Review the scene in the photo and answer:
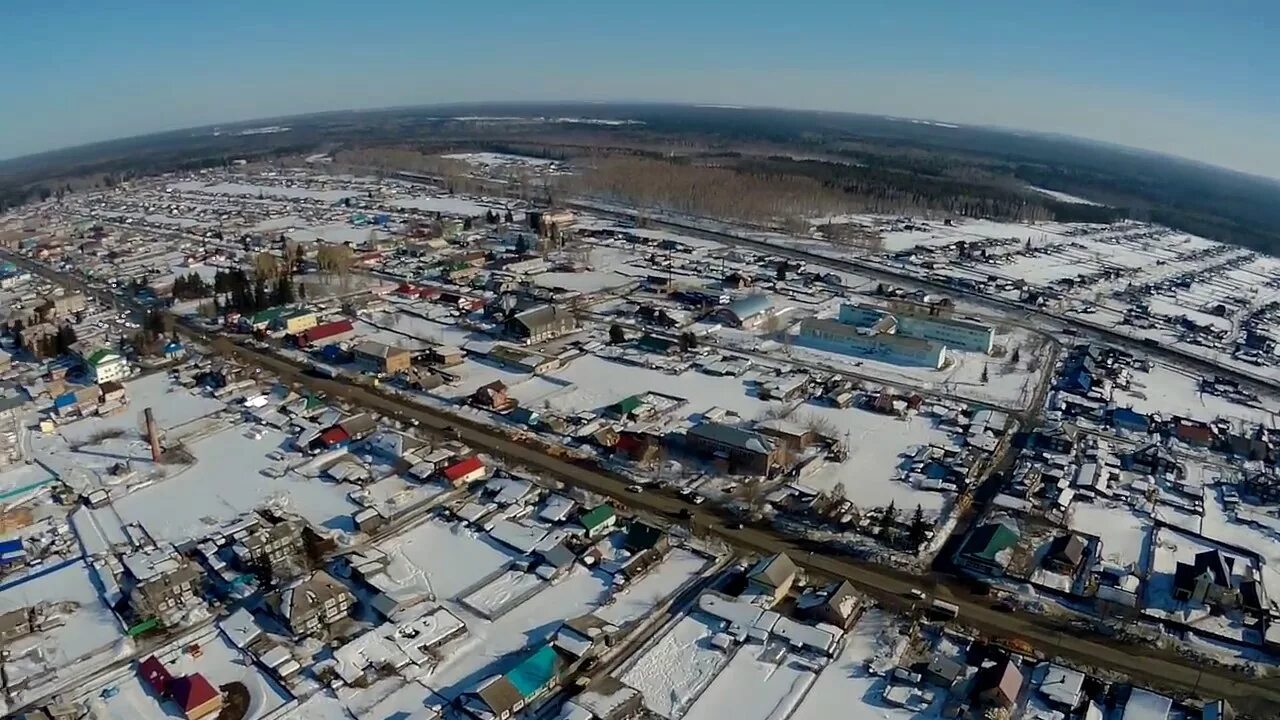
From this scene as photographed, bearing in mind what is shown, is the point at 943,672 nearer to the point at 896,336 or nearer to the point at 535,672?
the point at 535,672

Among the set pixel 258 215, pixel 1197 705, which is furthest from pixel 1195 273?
pixel 258 215

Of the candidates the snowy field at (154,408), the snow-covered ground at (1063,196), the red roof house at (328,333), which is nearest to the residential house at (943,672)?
the snowy field at (154,408)

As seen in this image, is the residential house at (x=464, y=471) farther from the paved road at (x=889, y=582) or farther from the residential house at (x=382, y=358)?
the residential house at (x=382, y=358)

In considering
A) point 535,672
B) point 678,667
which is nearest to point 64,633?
point 535,672

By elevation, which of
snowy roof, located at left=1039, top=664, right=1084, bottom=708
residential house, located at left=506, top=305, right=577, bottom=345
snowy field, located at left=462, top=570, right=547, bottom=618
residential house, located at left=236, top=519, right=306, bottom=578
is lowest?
snowy roof, located at left=1039, top=664, right=1084, bottom=708

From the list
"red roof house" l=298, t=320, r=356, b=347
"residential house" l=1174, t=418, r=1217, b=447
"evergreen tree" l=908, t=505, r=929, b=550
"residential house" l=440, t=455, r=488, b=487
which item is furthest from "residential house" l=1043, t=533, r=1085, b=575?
"red roof house" l=298, t=320, r=356, b=347

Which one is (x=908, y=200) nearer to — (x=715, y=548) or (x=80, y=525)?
(x=715, y=548)

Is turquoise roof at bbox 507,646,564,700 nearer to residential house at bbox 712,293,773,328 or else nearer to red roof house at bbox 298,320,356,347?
red roof house at bbox 298,320,356,347
